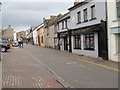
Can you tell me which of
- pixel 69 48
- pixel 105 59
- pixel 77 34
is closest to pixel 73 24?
pixel 77 34

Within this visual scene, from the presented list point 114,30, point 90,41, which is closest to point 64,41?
point 90,41

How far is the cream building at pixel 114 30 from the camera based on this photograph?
14.8 m

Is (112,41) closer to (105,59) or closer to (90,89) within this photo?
(105,59)

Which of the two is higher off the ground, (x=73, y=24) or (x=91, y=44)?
(x=73, y=24)

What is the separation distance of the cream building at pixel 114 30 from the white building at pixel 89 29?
0.66 m

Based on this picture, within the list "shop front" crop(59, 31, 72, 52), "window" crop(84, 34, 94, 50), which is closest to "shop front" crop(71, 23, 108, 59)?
"window" crop(84, 34, 94, 50)

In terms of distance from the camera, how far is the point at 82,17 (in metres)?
21.7

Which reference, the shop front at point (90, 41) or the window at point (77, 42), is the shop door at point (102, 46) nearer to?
the shop front at point (90, 41)

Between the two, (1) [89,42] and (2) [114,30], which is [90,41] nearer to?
(1) [89,42]

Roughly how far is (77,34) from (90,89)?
16.3 meters

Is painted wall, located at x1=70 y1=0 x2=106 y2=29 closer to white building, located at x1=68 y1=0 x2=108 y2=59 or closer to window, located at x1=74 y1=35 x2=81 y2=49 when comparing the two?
white building, located at x1=68 y1=0 x2=108 y2=59

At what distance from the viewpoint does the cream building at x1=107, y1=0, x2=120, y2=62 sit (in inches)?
583

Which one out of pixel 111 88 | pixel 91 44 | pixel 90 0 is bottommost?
pixel 111 88

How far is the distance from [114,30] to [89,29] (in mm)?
4757
